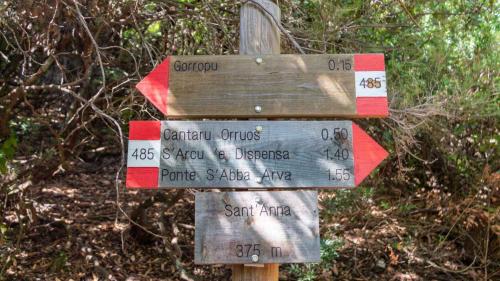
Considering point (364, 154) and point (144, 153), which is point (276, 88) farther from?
point (144, 153)

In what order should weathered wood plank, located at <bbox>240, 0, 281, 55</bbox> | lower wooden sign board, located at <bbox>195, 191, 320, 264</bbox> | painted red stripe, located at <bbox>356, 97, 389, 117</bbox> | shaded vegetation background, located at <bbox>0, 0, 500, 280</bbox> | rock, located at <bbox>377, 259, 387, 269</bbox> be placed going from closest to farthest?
lower wooden sign board, located at <bbox>195, 191, 320, 264</bbox>, painted red stripe, located at <bbox>356, 97, 389, 117</bbox>, weathered wood plank, located at <bbox>240, 0, 281, 55</bbox>, shaded vegetation background, located at <bbox>0, 0, 500, 280</bbox>, rock, located at <bbox>377, 259, 387, 269</bbox>

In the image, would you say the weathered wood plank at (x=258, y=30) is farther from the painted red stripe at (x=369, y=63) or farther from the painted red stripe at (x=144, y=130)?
the painted red stripe at (x=144, y=130)

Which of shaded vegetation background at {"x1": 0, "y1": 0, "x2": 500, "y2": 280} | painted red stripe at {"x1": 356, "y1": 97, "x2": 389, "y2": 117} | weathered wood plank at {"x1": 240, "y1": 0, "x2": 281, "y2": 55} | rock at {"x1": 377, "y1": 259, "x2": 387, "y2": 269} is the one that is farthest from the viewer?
rock at {"x1": 377, "y1": 259, "x2": 387, "y2": 269}

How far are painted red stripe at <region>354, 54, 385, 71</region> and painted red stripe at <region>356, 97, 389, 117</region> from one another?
0.47 ft

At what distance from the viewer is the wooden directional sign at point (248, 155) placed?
2137 millimetres

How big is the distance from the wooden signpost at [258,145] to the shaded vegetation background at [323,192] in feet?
4.26

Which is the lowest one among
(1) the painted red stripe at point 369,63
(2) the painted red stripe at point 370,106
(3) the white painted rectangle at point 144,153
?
(3) the white painted rectangle at point 144,153

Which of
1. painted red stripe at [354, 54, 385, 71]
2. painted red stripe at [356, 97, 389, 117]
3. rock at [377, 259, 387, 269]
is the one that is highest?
painted red stripe at [354, 54, 385, 71]

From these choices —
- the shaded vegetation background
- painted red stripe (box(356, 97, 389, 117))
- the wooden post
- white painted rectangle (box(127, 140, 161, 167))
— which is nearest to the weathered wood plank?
the wooden post

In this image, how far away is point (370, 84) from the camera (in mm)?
2248

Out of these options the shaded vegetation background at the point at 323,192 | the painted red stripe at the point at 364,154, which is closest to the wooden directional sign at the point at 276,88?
the painted red stripe at the point at 364,154

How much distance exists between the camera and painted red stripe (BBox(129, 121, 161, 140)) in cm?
218

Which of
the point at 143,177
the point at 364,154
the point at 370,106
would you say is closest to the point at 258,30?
the point at 370,106

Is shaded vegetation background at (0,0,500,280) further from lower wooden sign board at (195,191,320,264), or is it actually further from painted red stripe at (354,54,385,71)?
lower wooden sign board at (195,191,320,264)
